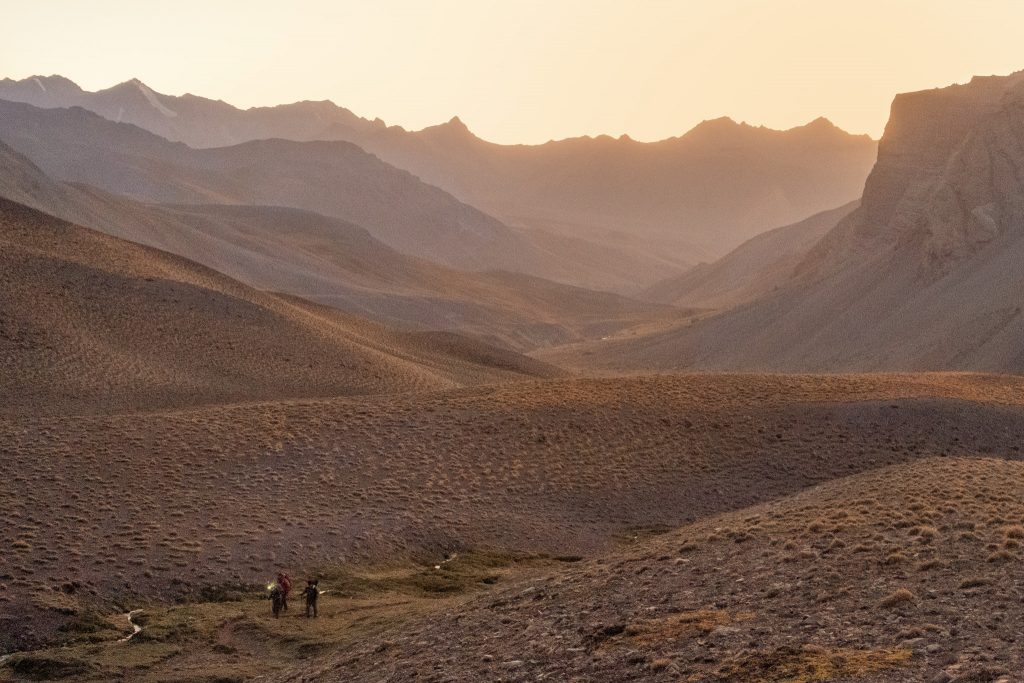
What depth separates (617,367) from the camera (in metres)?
84.4

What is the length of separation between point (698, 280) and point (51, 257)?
152214mm

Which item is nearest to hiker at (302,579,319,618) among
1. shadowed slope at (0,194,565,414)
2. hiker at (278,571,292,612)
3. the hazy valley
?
the hazy valley

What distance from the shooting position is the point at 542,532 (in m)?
28.3

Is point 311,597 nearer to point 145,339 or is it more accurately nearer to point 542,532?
point 542,532

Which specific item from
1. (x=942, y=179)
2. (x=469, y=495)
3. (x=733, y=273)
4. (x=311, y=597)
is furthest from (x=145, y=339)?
(x=733, y=273)

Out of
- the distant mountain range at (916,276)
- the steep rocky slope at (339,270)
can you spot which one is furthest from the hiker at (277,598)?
the steep rocky slope at (339,270)

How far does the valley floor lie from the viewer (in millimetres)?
14430

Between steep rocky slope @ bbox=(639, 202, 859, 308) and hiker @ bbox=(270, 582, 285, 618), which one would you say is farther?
steep rocky slope @ bbox=(639, 202, 859, 308)

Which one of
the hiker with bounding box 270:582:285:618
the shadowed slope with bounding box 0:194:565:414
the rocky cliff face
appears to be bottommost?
the hiker with bounding box 270:582:285:618

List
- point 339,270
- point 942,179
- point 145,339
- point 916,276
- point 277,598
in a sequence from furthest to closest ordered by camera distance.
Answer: point 339,270 → point 942,179 → point 916,276 → point 145,339 → point 277,598

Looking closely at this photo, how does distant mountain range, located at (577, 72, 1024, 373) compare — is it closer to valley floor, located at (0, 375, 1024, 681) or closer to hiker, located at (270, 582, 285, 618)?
valley floor, located at (0, 375, 1024, 681)

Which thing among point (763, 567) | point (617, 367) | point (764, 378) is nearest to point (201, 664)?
point (763, 567)

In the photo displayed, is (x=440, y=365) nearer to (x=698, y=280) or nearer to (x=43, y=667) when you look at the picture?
(x=43, y=667)

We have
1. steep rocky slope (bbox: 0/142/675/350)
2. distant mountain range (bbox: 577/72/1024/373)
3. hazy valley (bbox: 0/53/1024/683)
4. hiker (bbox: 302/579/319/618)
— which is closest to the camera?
hazy valley (bbox: 0/53/1024/683)
